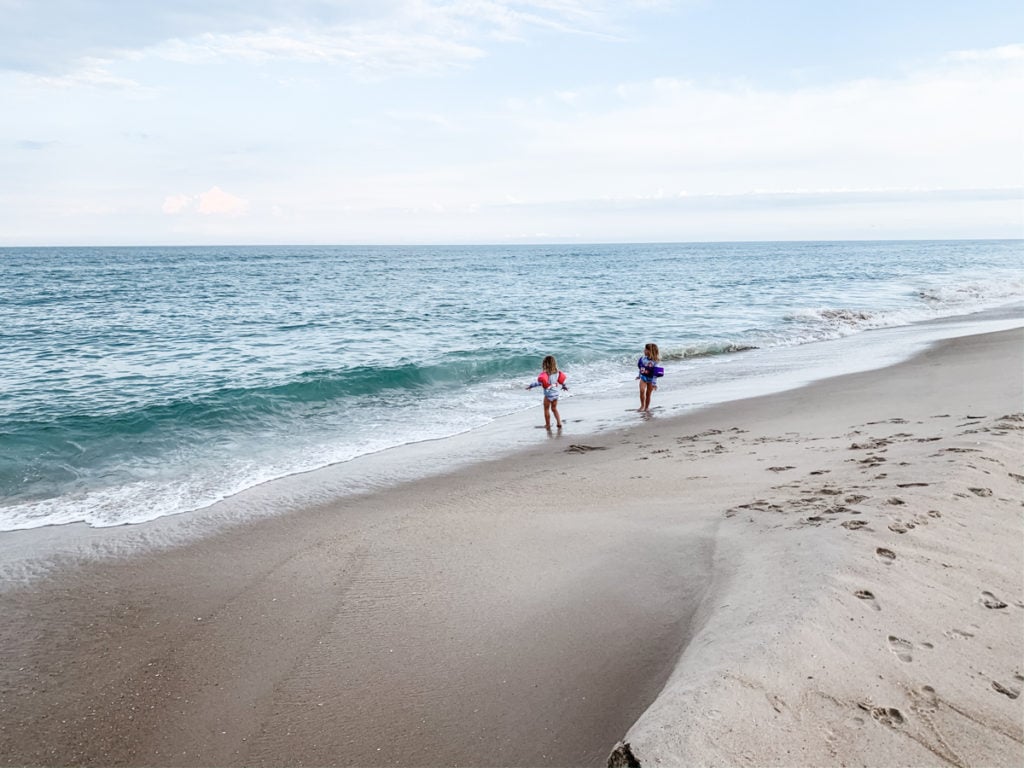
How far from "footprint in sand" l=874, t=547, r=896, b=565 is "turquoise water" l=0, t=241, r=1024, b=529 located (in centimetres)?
749

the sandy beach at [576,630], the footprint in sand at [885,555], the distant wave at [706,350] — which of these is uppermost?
the footprint in sand at [885,555]

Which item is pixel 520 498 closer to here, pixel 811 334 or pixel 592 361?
pixel 592 361

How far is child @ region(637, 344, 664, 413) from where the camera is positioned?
41.1 feet

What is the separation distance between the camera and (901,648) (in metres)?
3.37

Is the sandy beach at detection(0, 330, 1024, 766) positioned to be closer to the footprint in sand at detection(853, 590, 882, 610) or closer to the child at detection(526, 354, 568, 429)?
the footprint in sand at detection(853, 590, 882, 610)

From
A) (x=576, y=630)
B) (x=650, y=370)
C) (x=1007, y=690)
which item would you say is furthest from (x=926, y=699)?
(x=650, y=370)

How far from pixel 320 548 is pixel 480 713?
10.6ft

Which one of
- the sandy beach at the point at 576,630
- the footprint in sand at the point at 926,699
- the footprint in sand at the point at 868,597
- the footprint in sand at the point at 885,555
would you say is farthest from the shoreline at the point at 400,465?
the footprint in sand at the point at 926,699

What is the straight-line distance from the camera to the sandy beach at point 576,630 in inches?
119

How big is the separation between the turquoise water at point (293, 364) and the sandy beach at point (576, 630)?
3.15 metres

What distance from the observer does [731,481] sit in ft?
23.6

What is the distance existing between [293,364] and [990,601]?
1640 cm

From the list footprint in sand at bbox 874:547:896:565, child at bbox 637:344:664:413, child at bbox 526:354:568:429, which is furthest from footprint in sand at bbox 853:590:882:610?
child at bbox 637:344:664:413

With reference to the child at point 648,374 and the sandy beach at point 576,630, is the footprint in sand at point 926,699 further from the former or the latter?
the child at point 648,374
